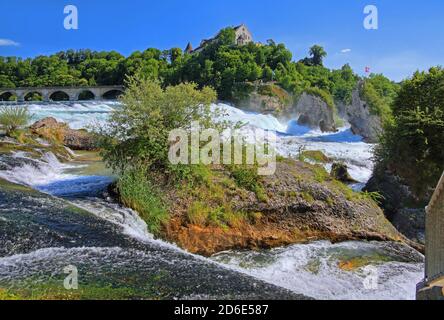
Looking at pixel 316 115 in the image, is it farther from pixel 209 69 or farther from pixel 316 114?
pixel 209 69

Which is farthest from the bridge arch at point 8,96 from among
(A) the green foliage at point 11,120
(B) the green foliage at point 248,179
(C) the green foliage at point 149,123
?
(B) the green foliage at point 248,179

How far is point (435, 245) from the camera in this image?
9516 mm

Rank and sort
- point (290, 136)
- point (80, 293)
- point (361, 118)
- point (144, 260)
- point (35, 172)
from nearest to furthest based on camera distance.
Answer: point (80, 293), point (144, 260), point (35, 172), point (361, 118), point (290, 136)

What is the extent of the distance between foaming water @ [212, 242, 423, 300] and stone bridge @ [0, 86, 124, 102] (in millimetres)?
72880

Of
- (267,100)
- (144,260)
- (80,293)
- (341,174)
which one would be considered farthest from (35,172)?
(267,100)

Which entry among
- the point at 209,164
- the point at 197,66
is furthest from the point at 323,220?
the point at 197,66

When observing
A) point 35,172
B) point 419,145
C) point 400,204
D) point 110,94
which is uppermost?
point 110,94

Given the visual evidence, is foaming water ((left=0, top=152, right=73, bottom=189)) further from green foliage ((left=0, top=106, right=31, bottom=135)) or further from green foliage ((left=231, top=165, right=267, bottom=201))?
green foliage ((left=231, top=165, right=267, bottom=201))

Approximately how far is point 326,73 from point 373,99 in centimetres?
4992

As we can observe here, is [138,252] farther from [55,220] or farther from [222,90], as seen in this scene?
[222,90]

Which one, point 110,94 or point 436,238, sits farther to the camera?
point 110,94

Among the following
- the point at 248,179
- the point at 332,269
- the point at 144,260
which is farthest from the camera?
the point at 248,179

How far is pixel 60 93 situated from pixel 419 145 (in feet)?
282

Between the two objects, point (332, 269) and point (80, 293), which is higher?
point (80, 293)
